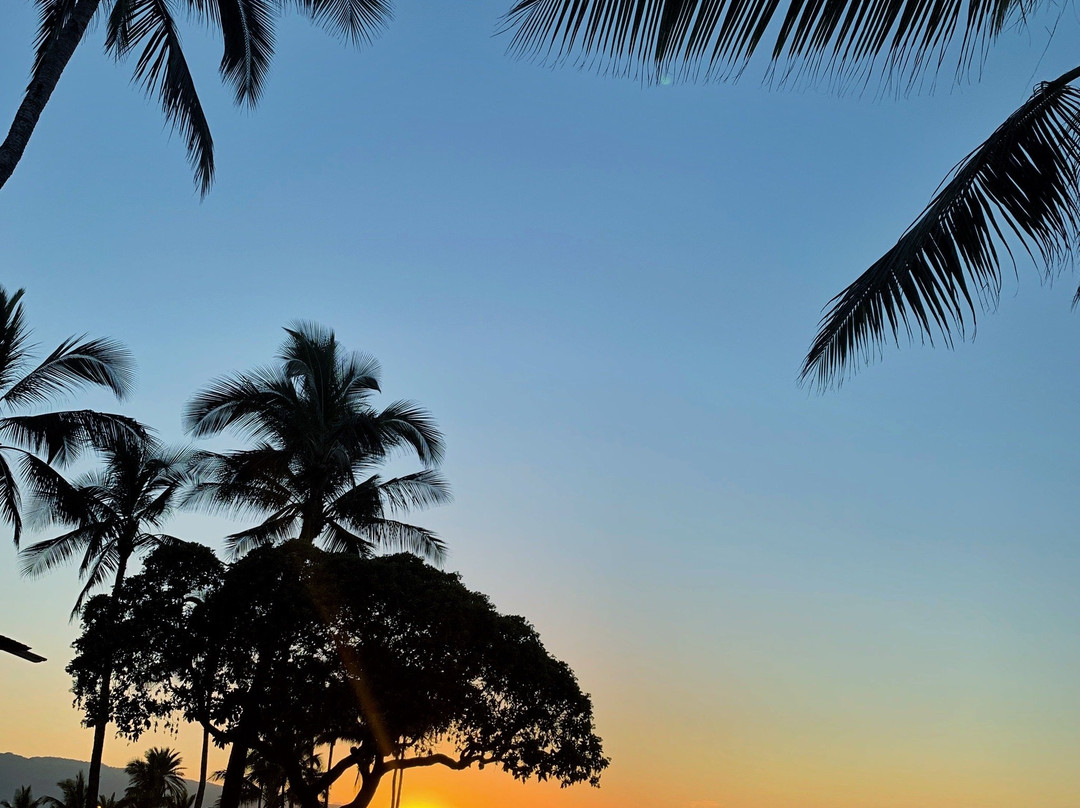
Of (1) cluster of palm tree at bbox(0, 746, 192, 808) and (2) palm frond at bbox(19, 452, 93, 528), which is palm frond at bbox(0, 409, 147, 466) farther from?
(1) cluster of palm tree at bbox(0, 746, 192, 808)

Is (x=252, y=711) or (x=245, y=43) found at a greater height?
(x=245, y=43)

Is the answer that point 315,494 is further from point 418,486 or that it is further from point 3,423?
point 3,423

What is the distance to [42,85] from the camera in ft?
33.4

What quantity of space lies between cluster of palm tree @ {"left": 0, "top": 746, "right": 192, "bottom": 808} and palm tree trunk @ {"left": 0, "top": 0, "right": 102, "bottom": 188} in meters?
34.3

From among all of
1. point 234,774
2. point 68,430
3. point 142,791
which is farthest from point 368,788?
point 142,791

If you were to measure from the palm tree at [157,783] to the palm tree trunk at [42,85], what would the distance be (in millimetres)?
36906

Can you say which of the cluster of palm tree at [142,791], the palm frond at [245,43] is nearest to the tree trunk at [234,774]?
the palm frond at [245,43]

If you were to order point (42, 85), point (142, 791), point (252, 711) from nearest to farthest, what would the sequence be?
1. point (42, 85)
2. point (252, 711)
3. point (142, 791)

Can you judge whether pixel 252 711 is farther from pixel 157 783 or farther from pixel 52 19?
pixel 157 783

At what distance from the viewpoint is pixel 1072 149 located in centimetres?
482

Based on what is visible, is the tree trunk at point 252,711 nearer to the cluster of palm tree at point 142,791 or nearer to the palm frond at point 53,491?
the palm frond at point 53,491

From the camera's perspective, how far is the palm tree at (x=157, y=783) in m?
40.7

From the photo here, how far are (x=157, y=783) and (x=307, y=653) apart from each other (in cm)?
3106

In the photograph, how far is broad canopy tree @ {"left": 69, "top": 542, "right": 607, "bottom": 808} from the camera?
18500 mm
